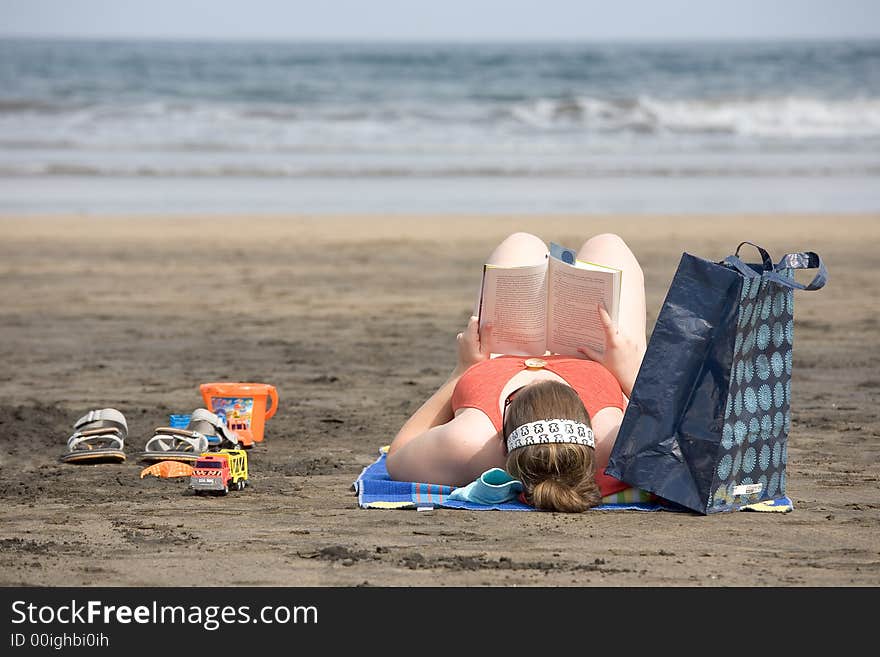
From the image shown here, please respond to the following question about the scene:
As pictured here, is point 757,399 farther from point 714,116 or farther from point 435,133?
point 714,116

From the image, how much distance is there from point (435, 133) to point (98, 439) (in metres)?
21.9

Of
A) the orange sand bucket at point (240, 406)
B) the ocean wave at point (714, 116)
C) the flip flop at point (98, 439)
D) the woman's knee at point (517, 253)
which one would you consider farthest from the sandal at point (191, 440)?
the ocean wave at point (714, 116)

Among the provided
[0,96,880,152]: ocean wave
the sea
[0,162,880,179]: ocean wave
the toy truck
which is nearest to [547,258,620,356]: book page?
the toy truck

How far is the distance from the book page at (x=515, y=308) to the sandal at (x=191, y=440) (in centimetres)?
136

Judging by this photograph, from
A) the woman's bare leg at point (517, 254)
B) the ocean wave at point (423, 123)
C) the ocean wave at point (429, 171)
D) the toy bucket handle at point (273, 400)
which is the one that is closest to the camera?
the woman's bare leg at point (517, 254)

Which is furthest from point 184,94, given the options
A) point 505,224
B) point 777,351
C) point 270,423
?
point 777,351

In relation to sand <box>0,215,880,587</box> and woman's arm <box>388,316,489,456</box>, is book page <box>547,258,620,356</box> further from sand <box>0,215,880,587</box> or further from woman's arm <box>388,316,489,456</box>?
sand <box>0,215,880,587</box>

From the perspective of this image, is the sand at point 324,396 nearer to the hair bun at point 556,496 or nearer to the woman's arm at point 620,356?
the hair bun at point 556,496

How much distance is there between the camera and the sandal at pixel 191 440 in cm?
545

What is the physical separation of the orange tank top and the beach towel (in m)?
0.07

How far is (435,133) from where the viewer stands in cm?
2695

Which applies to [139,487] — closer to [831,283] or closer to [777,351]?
[777,351]

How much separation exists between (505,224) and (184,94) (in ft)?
69.2
